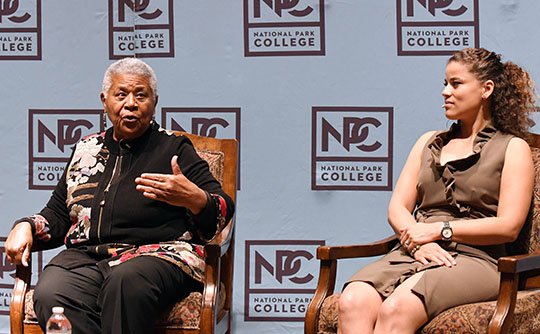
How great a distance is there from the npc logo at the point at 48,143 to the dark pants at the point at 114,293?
1.45 meters

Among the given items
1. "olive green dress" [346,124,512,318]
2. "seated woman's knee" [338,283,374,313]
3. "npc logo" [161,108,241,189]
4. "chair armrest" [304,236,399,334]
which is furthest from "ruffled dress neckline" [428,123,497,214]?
"npc logo" [161,108,241,189]

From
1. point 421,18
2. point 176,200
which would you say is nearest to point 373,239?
point 421,18

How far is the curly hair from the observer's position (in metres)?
3.44

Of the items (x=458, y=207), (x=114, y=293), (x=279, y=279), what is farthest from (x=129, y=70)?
(x=279, y=279)

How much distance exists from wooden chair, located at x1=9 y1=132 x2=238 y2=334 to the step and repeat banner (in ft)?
2.64

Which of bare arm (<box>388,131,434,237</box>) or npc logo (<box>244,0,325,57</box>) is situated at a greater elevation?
npc logo (<box>244,0,325,57</box>)

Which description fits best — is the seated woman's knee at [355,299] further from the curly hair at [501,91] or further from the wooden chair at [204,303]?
the curly hair at [501,91]

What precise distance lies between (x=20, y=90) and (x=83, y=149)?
128 centimetres

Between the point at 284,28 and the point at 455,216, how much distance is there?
1.58 metres

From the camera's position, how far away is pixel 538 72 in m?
4.30

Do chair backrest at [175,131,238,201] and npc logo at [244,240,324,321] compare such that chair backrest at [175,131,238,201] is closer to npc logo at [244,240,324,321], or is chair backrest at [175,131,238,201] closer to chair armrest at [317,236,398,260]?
chair armrest at [317,236,398,260]

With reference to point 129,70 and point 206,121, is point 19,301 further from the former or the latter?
point 206,121

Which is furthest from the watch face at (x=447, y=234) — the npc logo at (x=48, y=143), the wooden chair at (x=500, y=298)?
the npc logo at (x=48, y=143)

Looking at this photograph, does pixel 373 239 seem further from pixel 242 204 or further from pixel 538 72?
pixel 538 72
